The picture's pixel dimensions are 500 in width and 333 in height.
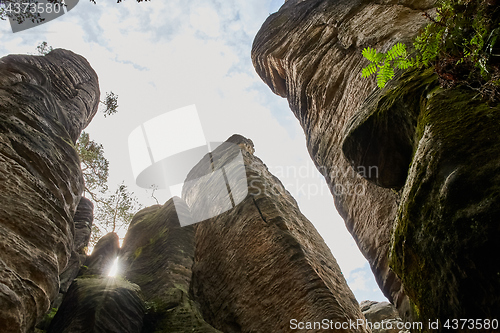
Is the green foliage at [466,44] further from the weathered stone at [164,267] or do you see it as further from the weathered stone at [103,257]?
the weathered stone at [103,257]

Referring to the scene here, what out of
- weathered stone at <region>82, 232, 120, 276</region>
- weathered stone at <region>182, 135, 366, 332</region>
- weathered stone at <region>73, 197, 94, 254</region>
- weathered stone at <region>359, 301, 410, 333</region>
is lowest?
weathered stone at <region>359, 301, 410, 333</region>

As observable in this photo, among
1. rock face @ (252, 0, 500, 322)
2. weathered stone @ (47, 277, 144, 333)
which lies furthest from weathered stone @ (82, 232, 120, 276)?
rock face @ (252, 0, 500, 322)

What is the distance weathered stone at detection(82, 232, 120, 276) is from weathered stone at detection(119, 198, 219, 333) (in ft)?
2.91

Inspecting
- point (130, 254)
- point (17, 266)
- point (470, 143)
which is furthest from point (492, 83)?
point (130, 254)

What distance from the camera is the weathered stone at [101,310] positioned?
839 cm

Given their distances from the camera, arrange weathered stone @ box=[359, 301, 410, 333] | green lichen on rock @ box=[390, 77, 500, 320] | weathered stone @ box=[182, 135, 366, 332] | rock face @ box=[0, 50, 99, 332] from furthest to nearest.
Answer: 1. weathered stone @ box=[359, 301, 410, 333]
2. weathered stone @ box=[182, 135, 366, 332]
3. rock face @ box=[0, 50, 99, 332]
4. green lichen on rock @ box=[390, 77, 500, 320]

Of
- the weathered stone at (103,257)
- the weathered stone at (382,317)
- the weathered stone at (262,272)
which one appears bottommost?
the weathered stone at (382,317)

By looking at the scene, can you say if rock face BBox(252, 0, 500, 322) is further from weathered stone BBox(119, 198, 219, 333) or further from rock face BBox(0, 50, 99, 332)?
rock face BBox(0, 50, 99, 332)

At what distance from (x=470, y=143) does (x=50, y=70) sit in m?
17.2

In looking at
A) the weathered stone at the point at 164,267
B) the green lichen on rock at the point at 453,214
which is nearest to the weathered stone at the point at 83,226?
the weathered stone at the point at 164,267

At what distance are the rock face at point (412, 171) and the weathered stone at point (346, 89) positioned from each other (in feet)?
0.13

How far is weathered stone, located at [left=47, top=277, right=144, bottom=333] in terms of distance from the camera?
8.39 metres

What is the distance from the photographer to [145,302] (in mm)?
10391

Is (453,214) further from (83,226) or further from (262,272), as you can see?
(83,226)
